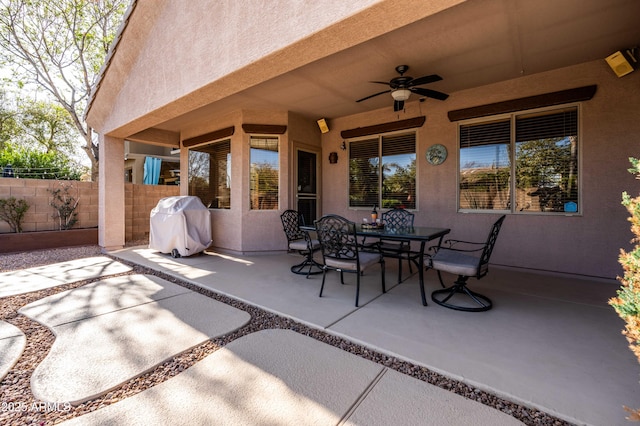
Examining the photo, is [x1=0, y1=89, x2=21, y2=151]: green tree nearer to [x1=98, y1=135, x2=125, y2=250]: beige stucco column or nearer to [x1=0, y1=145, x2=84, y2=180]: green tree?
[x1=0, y1=145, x2=84, y2=180]: green tree

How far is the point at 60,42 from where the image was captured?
26.1ft

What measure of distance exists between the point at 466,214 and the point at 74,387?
16.5ft

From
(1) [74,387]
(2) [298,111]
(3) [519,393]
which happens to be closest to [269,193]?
(2) [298,111]

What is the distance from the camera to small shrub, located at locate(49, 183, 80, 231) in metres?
6.13

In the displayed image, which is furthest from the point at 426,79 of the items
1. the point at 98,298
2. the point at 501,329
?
the point at 98,298

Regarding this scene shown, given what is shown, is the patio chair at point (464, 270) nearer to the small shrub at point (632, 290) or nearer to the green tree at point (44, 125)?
the small shrub at point (632, 290)

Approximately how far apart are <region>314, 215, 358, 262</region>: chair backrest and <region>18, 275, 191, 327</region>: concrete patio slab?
5.90 feet

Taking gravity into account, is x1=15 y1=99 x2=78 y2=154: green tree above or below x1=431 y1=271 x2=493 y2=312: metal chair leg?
above

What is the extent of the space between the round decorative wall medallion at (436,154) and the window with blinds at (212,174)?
396cm

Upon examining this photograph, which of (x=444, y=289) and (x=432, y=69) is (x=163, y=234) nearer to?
(x=444, y=289)

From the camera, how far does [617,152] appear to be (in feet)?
11.7

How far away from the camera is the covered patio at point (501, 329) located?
161cm

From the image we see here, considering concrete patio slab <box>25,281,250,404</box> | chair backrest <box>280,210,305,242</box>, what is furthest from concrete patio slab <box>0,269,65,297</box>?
chair backrest <box>280,210,305,242</box>

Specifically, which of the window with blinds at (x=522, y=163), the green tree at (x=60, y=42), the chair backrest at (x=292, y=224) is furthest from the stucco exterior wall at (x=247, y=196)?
the green tree at (x=60, y=42)
